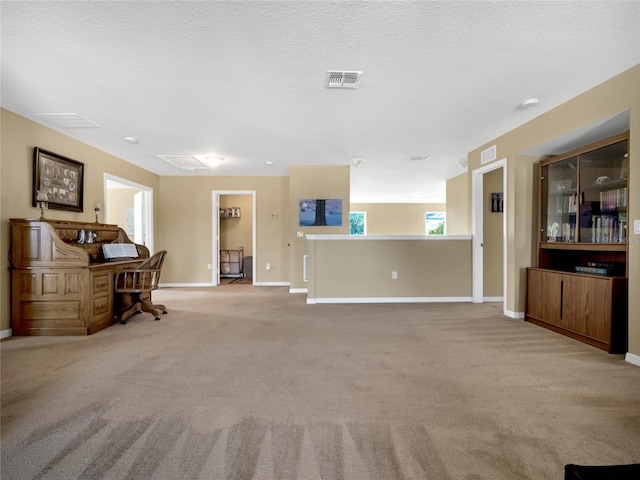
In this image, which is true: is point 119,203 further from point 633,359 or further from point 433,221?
point 433,221

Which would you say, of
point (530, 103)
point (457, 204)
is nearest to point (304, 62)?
point (530, 103)

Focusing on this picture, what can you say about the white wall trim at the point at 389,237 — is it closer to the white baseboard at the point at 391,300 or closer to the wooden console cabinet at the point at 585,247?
the white baseboard at the point at 391,300

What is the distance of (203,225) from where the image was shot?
716 centimetres

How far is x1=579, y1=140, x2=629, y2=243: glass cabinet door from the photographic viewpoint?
302 centimetres

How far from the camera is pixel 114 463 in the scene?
1476 mm

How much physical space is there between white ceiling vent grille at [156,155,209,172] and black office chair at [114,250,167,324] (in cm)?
203

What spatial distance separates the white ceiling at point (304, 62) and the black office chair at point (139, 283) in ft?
5.79

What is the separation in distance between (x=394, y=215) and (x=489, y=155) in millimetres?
8224

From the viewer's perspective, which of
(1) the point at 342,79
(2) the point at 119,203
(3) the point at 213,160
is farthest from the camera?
(2) the point at 119,203

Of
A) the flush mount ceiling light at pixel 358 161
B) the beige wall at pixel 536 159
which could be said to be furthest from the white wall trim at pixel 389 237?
the flush mount ceiling light at pixel 358 161

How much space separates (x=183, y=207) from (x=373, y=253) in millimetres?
4457

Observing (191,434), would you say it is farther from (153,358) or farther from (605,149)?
(605,149)

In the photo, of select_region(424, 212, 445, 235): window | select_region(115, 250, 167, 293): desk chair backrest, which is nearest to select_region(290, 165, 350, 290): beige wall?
select_region(115, 250, 167, 293): desk chair backrest

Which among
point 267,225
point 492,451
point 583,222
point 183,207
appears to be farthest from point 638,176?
point 183,207
